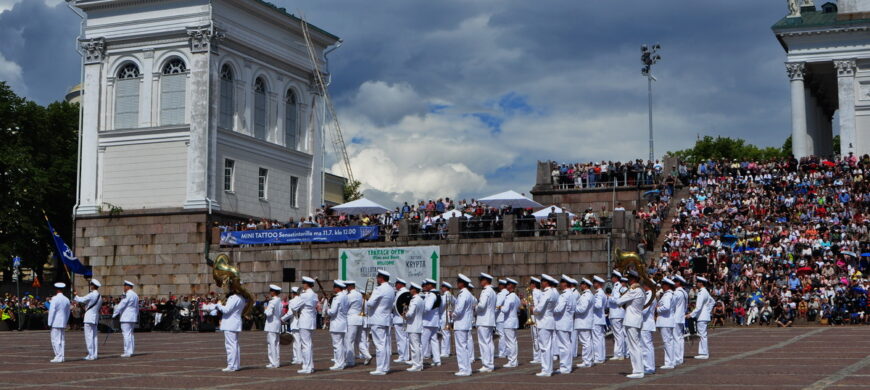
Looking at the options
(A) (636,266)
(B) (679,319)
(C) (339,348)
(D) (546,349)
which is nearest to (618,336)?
(B) (679,319)

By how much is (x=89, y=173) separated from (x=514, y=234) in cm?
2111

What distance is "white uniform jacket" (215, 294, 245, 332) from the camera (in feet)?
73.4

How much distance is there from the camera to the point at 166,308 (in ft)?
145

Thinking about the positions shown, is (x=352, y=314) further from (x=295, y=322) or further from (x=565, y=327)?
(x=565, y=327)

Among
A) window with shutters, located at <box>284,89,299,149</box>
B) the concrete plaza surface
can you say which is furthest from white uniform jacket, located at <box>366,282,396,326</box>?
window with shutters, located at <box>284,89,299,149</box>

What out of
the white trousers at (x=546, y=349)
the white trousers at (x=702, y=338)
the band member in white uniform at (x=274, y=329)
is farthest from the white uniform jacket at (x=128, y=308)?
the white trousers at (x=702, y=338)

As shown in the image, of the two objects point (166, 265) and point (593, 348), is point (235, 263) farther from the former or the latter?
point (593, 348)

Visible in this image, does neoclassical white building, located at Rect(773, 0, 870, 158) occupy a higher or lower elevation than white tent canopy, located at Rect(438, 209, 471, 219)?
higher

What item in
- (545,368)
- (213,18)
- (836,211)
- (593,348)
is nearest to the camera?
(545,368)

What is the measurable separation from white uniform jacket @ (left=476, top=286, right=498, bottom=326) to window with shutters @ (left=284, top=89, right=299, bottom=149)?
116 ft

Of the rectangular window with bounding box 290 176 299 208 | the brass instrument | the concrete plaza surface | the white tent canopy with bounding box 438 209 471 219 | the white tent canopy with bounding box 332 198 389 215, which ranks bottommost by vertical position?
Result: the concrete plaza surface

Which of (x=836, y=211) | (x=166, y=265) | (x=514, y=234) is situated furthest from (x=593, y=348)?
(x=166, y=265)

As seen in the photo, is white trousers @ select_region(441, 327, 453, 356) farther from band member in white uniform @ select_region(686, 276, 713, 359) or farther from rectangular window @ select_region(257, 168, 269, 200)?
rectangular window @ select_region(257, 168, 269, 200)

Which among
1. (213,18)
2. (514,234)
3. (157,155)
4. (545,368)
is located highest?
(213,18)
